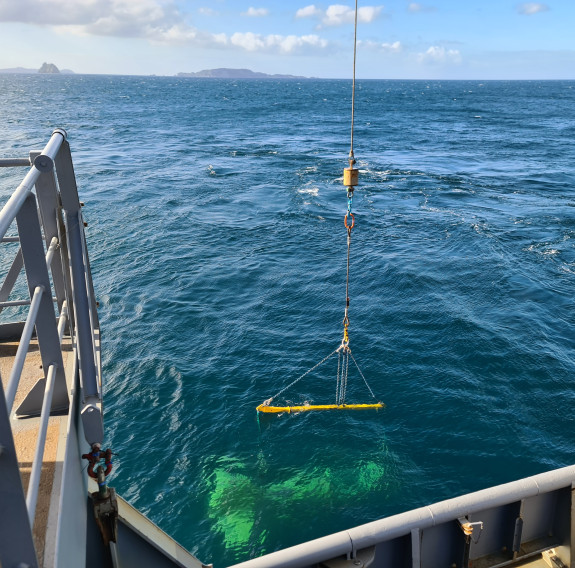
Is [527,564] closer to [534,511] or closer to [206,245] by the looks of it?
[534,511]

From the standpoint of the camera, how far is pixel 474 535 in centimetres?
838

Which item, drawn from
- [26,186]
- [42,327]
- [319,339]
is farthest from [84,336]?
[319,339]

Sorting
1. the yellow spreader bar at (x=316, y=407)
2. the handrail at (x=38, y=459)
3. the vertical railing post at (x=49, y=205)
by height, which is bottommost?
the yellow spreader bar at (x=316, y=407)

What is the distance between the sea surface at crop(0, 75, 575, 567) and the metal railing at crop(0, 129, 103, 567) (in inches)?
480

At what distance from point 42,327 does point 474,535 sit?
282 inches

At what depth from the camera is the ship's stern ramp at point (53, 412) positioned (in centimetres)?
295

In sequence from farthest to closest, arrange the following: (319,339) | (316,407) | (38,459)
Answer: (319,339) < (316,407) < (38,459)

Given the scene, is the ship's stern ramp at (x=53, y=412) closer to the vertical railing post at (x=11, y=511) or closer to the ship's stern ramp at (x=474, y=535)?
the vertical railing post at (x=11, y=511)

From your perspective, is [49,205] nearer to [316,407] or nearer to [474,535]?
[474,535]

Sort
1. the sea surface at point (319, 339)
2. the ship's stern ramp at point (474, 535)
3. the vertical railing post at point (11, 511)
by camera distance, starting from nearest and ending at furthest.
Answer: the vertical railing post at point (11, 511), the ship's stern ramp at point (474, 535), the sea surface at point (319, 339)

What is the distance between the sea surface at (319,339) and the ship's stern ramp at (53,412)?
35.1ft

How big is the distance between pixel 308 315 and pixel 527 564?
20332 mm

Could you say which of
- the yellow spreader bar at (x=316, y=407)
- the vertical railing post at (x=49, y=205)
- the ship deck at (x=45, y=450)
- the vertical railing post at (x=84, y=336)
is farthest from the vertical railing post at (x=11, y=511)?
the yellow spreader bar at (x=316, y=407)

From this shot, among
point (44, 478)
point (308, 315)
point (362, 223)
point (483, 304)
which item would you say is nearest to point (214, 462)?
point (308, 315)
